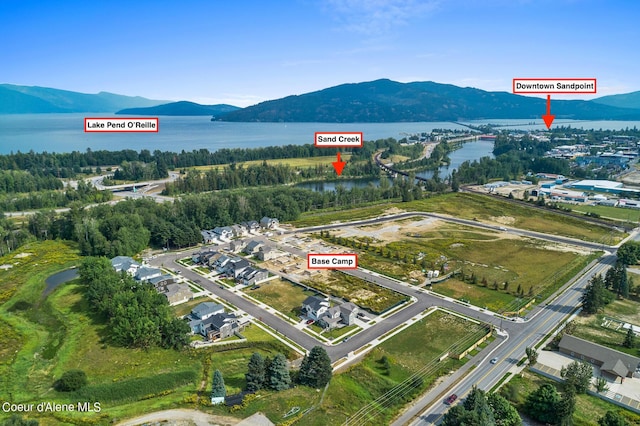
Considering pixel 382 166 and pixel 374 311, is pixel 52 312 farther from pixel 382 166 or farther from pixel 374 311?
pixel 382 166

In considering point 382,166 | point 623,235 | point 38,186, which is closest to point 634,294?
point 623,235

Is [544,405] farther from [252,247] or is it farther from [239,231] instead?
[239,231]

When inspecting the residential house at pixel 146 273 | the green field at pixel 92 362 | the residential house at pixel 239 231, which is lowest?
the green field at pixel 92 362

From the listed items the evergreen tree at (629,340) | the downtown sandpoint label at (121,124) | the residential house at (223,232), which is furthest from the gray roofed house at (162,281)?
the evergreen tree at (629,340)

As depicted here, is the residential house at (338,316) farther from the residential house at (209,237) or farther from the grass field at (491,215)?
the grass field at (491,215)

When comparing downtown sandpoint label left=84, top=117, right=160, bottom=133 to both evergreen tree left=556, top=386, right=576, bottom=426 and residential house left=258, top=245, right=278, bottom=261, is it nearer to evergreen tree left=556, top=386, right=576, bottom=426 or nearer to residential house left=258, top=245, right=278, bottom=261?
residential house left=258, top=245, right=278, bottom=261

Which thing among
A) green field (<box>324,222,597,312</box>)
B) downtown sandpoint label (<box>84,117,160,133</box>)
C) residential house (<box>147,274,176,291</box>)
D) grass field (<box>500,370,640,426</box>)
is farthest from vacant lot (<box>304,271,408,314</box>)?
downtown sandpoint label (<box>84,117,160,133</box>)

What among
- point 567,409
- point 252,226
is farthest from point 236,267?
point 567,409
